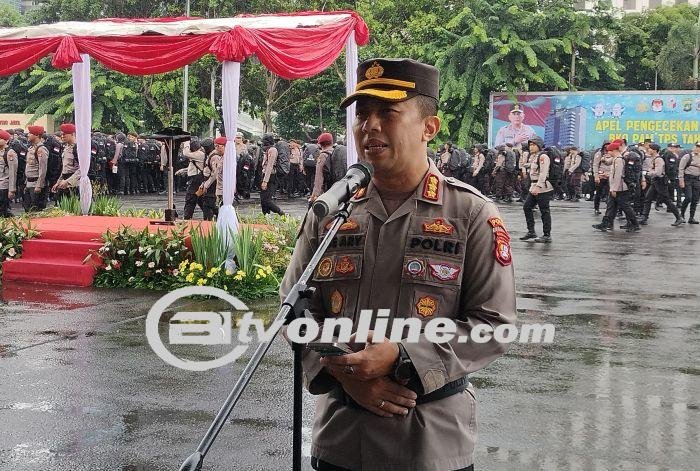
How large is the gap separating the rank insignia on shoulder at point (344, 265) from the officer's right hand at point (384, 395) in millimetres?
303

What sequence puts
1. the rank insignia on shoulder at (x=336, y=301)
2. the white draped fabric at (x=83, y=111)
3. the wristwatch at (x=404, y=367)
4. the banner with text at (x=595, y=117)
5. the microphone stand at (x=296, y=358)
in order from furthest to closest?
the banner with text at (x=595, y=117)
the white draped fabric at (x=83, y=111)
the rank insignia on shoulder at (x=336, y=301)
the wristwatch at (x=404, y=367)
the microphone stand at (x=296, y=358)

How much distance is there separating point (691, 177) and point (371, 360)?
20.2 m

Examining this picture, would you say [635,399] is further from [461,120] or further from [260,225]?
[461,120]

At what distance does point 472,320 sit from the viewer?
2.31m

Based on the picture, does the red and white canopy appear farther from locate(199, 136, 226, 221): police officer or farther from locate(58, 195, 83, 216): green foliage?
locate(199, 136, 226, 221): police officer

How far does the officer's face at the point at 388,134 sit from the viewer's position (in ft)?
7.77

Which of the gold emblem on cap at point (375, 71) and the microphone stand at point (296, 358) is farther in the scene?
the gold emblem on cap at point (375, 71)

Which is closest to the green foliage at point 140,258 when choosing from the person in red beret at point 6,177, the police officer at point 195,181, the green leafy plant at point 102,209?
the green leafy plant at point 102,209

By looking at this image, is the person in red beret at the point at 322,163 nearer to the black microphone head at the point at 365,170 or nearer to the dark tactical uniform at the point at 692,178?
the dark tactical uniform at the point at 692,178

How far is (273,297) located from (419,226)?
25.5 feet

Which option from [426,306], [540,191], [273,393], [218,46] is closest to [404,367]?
[426,306]

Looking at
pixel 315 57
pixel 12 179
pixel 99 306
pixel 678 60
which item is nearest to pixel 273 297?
pixel 99 306

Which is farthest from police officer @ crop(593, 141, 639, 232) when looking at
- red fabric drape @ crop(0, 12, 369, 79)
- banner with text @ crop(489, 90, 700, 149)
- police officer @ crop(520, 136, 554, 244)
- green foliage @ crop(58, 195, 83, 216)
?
banner with text @ crop(489, 90, 700, 149)

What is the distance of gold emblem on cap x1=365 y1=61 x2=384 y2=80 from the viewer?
7.93 ft
